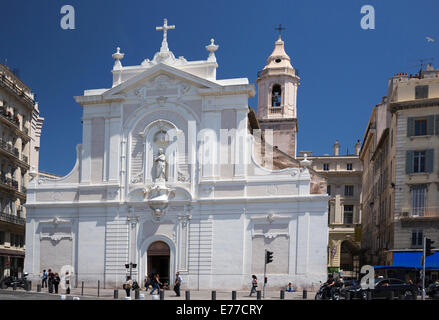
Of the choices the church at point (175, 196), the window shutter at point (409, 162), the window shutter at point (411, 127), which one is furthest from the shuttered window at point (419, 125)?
the church at point (175, 196)

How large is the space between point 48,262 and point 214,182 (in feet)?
43.4

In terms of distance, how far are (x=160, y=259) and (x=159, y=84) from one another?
12.2 m

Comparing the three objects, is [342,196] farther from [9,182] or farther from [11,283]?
[11,283]

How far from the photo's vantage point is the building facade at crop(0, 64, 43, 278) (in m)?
49.1

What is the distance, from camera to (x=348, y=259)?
3282 inches

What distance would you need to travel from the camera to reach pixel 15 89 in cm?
5216

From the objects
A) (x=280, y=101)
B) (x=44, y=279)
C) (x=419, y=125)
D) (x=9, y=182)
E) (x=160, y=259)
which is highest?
(x=280, y=101)

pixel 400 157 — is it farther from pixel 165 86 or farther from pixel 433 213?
pixel 165 86

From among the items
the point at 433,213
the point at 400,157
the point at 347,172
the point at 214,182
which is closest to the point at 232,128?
the point at 214,182

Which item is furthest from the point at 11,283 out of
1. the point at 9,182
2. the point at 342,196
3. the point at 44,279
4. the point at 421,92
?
the point at 342,196

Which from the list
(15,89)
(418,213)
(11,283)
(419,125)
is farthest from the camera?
(15,89)

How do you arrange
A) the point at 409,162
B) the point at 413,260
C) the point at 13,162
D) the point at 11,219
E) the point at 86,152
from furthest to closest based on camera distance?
1. the point at 13,162
2. the point at 11,219
3. the point at 86,152
4. the point at 409,162
5. the point at 413,260

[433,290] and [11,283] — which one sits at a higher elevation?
[433,290]
